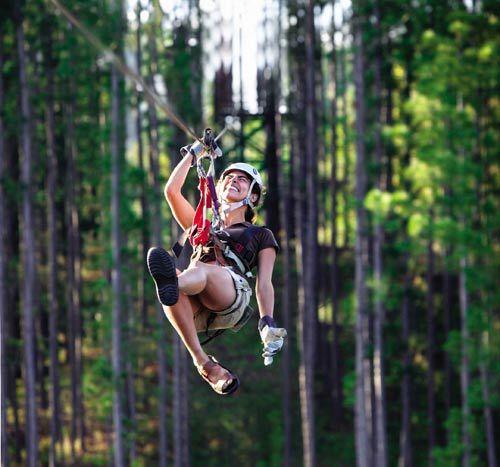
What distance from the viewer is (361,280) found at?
2809 centimetres

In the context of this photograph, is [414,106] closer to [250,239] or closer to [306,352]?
[306,352]

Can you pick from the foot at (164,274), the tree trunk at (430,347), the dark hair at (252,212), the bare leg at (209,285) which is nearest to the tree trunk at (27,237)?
the tree trunk at (430,347)

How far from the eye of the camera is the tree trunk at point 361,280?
27734 mm

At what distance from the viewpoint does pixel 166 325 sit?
34.2 meters

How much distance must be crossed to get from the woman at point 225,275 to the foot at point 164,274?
0.06 m

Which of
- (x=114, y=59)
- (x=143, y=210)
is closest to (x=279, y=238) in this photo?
(x=143, y=210)

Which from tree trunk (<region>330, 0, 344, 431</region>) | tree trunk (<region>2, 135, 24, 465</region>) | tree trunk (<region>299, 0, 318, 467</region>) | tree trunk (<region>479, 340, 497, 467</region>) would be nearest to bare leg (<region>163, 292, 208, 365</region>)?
tree trunk (<region>479, 340, 497, 467</region>)

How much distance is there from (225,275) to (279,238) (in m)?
26.9

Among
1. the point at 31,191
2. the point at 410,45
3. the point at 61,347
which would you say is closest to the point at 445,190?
the point at 410,45

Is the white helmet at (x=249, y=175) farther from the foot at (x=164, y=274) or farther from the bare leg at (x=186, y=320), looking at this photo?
the foot at (x=164, y=274)

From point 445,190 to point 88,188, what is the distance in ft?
37.3

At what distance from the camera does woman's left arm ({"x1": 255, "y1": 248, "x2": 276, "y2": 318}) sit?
962cm

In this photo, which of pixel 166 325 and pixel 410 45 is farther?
pixel 166 325

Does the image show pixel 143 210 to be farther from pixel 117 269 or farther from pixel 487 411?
pixel 487 411
